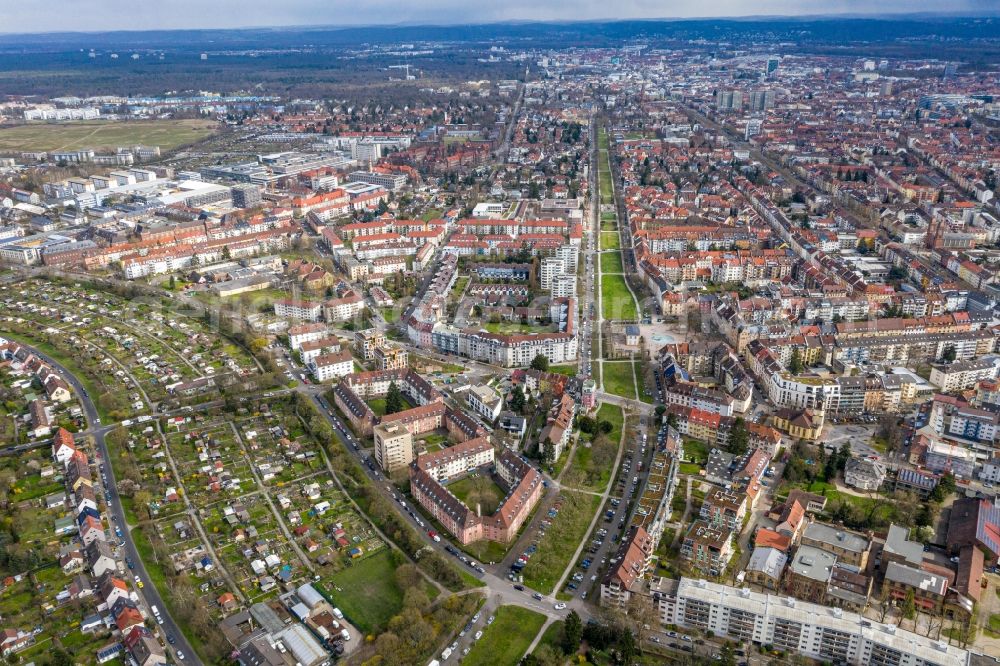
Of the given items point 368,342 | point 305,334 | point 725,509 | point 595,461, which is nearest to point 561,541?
point 595,461

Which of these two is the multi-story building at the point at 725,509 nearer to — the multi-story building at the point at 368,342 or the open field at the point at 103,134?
the multi-story building at the point at 368,342

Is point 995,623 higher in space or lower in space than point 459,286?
lower

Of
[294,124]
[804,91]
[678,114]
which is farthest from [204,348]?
[804,91]

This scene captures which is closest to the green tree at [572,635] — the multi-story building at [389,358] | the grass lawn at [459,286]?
the multi-story building at [389,358]

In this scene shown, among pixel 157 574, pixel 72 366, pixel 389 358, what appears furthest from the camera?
pixel 72 366

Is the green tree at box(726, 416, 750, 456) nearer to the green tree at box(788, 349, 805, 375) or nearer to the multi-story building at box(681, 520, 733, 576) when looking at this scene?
the multi-story building at box(681, 520, 733, 576)

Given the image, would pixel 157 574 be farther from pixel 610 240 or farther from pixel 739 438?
pixel 610 240

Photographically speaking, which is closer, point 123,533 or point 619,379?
point 123,533

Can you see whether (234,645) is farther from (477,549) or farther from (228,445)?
(228,445)
